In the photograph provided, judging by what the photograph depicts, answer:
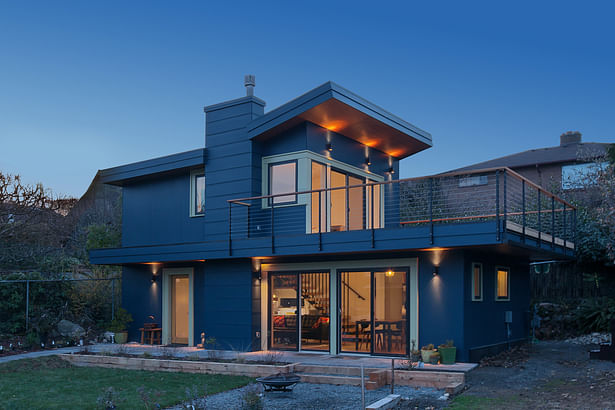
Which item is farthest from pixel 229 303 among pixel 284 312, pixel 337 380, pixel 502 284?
pixel 502 284

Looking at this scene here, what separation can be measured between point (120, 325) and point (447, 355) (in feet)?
32.4

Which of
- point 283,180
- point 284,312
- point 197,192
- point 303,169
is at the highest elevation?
point 303,169

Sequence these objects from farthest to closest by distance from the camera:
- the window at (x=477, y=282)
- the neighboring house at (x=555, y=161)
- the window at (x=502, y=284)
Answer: the neighboring house at (x=555, y=161), the window at (x=502, y=284), the window at (x=477, y=282)

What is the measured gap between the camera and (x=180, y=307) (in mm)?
16047

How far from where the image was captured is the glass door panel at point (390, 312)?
12.2 meters

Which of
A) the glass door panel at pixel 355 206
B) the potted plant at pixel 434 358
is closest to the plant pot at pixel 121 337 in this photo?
the glass door panel at pixel 355 206

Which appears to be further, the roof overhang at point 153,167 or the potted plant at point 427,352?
the roof overhang at point 153,167

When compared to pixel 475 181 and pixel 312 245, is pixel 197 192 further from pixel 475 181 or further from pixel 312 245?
pixel 475 181

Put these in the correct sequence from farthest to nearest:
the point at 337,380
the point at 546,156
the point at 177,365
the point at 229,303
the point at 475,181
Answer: the point at 546,156 < the point at 475,181 < the point at 229,303 < the point at 177,365 < the point at 337,380

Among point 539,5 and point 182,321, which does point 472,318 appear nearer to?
point 182,321

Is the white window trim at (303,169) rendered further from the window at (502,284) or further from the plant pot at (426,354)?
the window at (502,284)

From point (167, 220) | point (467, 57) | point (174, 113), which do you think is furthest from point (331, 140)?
point (174, 113)

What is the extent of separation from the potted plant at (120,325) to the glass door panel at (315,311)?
6051 millimetres

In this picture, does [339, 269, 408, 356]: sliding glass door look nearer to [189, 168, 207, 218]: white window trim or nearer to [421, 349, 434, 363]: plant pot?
[421, 349, 434, 363]: plant pot
